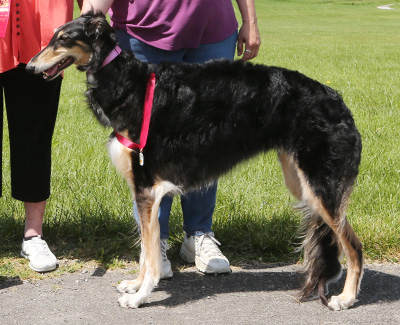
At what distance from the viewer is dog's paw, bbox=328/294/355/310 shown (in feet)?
11.2

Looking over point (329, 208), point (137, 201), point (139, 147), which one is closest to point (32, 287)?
point (137, 201)

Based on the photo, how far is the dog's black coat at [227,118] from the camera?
338 cm

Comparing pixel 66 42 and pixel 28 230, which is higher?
pixel 66 42

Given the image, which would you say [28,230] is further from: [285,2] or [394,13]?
[285,2]

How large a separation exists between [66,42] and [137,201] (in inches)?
39.1

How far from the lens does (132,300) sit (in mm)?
3406

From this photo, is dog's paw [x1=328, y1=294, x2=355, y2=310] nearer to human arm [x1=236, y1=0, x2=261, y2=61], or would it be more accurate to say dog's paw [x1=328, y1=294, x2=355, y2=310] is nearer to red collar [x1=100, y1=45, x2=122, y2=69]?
human arm [x1=236, y1=0, x2=261, y2=61]

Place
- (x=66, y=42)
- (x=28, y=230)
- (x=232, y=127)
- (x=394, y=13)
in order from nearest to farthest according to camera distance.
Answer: (x=66, y=42), (x=232, y=127), (x=28, y=230), (x=394, y=13)

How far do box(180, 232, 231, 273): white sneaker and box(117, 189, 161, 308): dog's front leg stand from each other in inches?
20.1

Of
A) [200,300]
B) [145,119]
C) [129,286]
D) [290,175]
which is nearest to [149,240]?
[129,286]

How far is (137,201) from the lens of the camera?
3.49 meters

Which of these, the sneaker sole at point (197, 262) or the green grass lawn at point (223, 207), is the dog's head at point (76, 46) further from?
the sneaker sole at point (197, 262)

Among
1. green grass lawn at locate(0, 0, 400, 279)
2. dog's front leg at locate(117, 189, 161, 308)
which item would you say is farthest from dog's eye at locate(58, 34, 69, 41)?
dog's front leg at locate(117, 189, 161, 308)

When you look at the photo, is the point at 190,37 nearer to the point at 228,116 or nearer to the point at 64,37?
the point at 228,116
